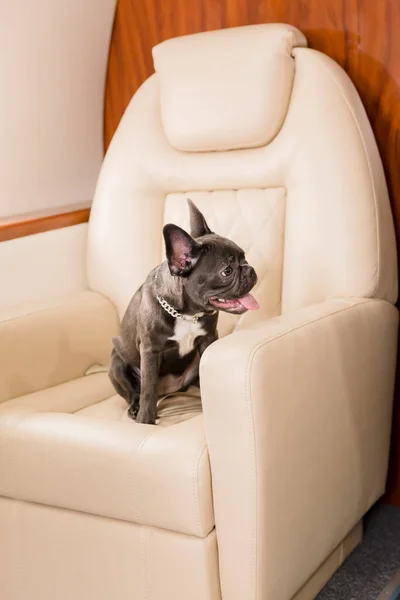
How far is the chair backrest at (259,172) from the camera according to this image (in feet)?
6.94

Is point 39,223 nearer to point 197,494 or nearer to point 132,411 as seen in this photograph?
point 132,411

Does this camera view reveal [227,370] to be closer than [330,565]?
Yes

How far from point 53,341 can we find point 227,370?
2.50 ft

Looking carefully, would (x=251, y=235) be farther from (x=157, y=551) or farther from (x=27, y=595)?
(x=27, y=595)

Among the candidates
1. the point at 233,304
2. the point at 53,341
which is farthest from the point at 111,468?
the point at 53,341

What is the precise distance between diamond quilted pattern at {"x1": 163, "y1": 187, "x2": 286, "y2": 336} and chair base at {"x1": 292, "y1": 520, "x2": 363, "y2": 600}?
1.97ft

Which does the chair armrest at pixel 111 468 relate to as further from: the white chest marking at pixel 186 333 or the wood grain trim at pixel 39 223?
the wood grain trim at pixel 39 223

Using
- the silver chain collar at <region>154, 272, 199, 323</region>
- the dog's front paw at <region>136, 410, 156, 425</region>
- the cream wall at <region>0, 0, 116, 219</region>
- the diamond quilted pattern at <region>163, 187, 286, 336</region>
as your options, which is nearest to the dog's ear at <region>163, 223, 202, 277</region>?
the silver chain collar at <region>154, 272, 199, 323</region>

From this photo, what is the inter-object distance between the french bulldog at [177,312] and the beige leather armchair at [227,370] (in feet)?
0.22

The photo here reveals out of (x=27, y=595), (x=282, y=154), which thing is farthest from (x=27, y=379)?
(x=282, y=154)

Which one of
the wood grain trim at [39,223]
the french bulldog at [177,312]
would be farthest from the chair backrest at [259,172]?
the french bulldog at [177,312]

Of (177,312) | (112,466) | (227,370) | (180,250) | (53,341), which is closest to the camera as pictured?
(227,370)

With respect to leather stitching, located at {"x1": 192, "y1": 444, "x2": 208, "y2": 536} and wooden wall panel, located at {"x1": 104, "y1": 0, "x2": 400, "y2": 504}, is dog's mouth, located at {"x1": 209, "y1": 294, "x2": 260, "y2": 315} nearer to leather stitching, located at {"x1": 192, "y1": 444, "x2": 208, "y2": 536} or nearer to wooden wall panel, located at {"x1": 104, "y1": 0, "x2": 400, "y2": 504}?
leather stitching, located at {"x1": 192, "y1": 444, "x2": 208, "y2": 536}

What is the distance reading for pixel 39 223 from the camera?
97.7 inches
